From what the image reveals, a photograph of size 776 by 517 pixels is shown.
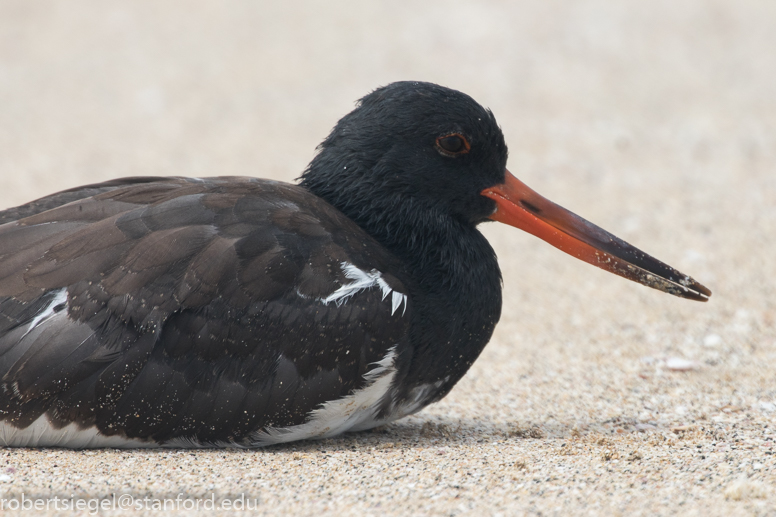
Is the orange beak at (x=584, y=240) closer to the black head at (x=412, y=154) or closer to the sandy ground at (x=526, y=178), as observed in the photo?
the black head at (x=412, y=154)

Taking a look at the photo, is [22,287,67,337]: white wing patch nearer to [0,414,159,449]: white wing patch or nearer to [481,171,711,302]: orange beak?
[0,414,159,449]: white wing patch

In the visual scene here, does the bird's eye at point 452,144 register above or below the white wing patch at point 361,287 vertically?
above

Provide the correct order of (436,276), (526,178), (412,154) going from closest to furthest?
(436,276) < (412,154) < (526,178)

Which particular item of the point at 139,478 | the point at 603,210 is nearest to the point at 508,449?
the point at 139,478

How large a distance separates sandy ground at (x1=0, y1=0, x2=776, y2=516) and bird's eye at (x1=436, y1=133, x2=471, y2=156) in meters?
1.53

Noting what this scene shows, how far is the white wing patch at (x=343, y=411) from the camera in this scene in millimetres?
4203

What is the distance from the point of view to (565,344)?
21.1 ft

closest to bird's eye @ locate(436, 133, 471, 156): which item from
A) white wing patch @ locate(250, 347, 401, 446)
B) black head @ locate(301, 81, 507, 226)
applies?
Result: black head @ locate(301, 81, 507, 226)

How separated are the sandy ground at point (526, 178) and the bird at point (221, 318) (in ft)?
0.66

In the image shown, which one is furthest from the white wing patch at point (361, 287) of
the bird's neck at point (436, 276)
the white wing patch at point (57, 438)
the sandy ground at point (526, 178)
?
the white wing patch at point (57, 438)

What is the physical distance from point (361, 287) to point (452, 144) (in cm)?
106

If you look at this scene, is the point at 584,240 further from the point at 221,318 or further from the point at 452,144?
the point at 221,318

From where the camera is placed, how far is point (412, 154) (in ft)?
15.5

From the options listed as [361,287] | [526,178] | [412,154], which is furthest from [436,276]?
[526,178]
